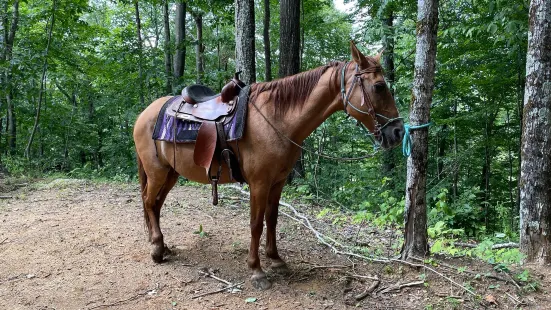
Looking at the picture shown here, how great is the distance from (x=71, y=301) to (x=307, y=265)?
226 cm

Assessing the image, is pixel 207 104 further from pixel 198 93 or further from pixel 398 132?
pixel 398 132

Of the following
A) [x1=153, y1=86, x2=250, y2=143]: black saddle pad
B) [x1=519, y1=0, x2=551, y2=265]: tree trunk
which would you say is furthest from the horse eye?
[x1=519, y1=0, x2=551, y2=265]: tree trunk

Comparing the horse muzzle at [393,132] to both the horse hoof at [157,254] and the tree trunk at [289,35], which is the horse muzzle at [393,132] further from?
the tree trunk at [289,35]

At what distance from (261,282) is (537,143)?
2.88m

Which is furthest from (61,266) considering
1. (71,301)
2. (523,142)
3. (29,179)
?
(29,179)

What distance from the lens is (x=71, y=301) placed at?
10.5 feet

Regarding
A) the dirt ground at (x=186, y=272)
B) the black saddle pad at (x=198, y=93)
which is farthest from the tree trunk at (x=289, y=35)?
the black saddle pad at (x=198, y=93)

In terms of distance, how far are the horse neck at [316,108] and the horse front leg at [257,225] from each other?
58 centimetres

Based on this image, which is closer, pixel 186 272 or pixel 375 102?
pixel 375 102

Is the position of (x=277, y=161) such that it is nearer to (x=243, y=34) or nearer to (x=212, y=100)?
(x=212, y=100)

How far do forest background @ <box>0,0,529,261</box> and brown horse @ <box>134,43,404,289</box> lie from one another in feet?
5.90

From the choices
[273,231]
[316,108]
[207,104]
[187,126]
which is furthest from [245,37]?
[273,231]

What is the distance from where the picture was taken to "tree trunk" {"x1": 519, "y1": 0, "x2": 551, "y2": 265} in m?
3.31

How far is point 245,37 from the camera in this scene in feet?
23.3
